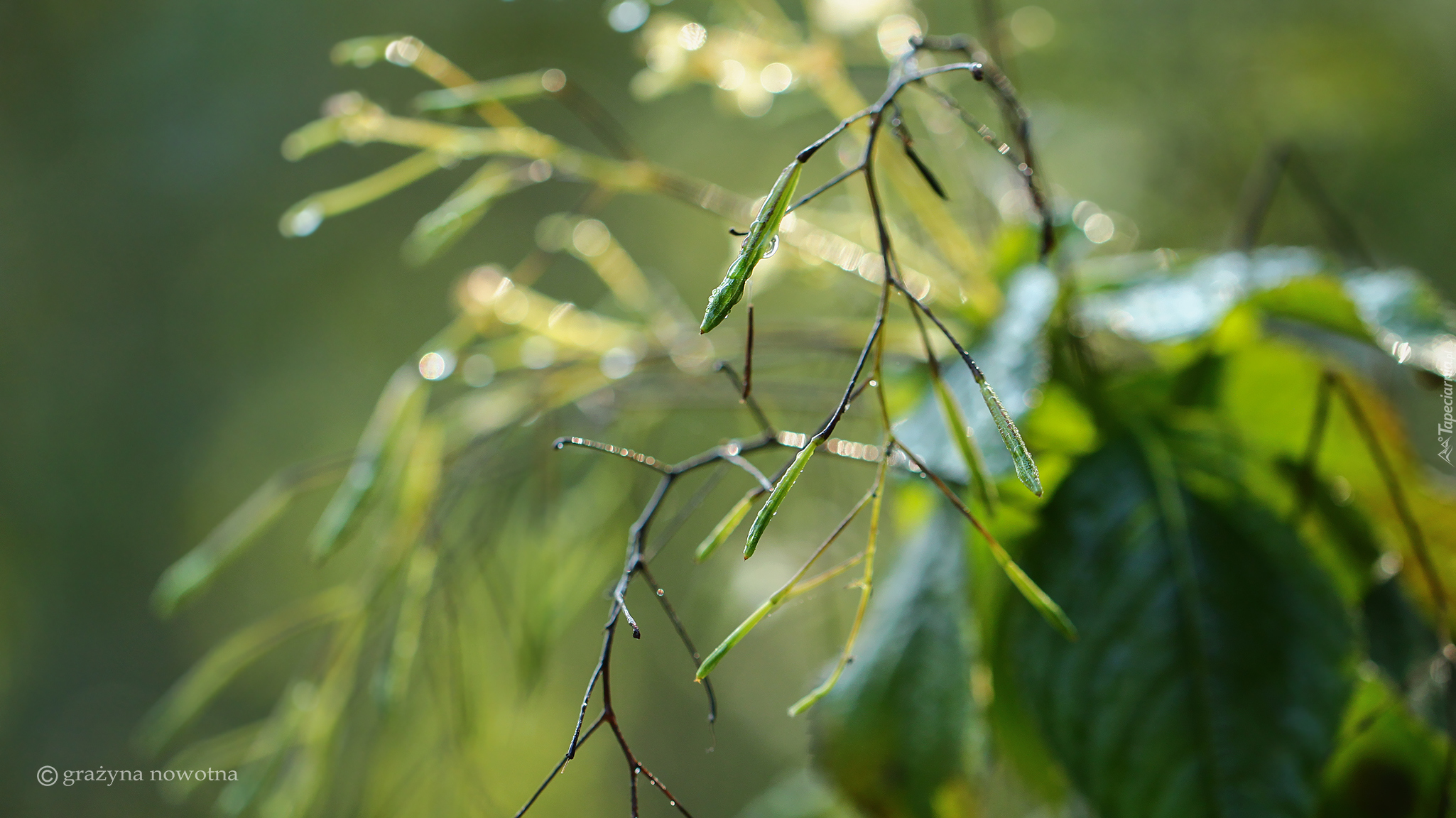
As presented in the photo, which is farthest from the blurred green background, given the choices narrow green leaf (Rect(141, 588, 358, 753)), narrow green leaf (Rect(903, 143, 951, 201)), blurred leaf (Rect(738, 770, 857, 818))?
narrow green leaf (Rect(903, 143, 951, 201))

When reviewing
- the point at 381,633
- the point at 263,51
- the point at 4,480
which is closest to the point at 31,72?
the point at 263,51

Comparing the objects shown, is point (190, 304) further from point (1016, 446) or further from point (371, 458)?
point (1016, 446)

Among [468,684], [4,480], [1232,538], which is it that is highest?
[1232,538]

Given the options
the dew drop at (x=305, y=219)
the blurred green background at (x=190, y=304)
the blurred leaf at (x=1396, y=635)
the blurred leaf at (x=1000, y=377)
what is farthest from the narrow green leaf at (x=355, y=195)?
the blurred green background at (x=190, y=304)

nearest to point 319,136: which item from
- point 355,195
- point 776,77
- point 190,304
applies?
point 355,195

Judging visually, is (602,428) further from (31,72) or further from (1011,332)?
(31,72)

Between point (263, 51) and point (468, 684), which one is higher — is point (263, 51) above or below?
above

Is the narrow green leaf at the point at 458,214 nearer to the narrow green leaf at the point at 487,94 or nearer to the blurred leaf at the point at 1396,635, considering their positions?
the narrow green leaf at the point at 487,94
